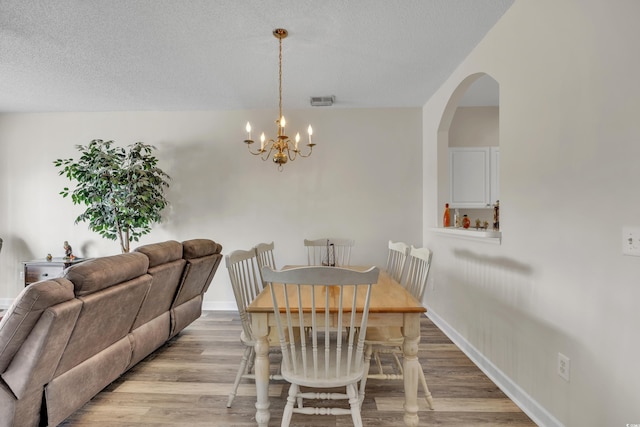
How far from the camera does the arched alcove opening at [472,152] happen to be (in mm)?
3594

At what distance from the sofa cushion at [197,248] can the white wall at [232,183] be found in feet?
3.85

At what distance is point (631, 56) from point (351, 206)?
9.89 feet

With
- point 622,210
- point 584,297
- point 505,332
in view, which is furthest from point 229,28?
point 505,332

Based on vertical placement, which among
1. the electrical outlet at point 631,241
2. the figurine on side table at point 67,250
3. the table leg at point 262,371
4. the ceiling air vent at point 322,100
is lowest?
the table leg at point 262,371

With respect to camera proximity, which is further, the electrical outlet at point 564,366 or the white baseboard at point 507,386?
the white baseboard at point 507,386

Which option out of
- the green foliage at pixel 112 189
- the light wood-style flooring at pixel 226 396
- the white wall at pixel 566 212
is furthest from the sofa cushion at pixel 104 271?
the white wall at pixel 566 212

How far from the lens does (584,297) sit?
153cm

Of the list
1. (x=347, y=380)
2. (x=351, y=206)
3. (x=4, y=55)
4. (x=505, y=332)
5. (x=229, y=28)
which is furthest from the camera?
(x=351, y=206)

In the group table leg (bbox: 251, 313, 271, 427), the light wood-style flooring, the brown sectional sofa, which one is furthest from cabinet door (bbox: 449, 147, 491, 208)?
the brown sectional sofa

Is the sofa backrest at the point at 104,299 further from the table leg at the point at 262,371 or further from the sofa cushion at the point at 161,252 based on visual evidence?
the table leg at the point at 262,371

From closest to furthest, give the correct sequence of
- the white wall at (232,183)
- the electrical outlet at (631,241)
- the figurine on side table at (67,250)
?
the electrical outlet at (631,241), the figurine on side table at (67,250), the white wall at (232,183)

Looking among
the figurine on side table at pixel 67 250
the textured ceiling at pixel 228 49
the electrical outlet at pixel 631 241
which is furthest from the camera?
the figurine on side table at pixel 67 250

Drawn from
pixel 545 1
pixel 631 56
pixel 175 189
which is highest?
pixel 545 1

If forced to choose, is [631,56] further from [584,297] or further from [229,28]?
[229,28]
